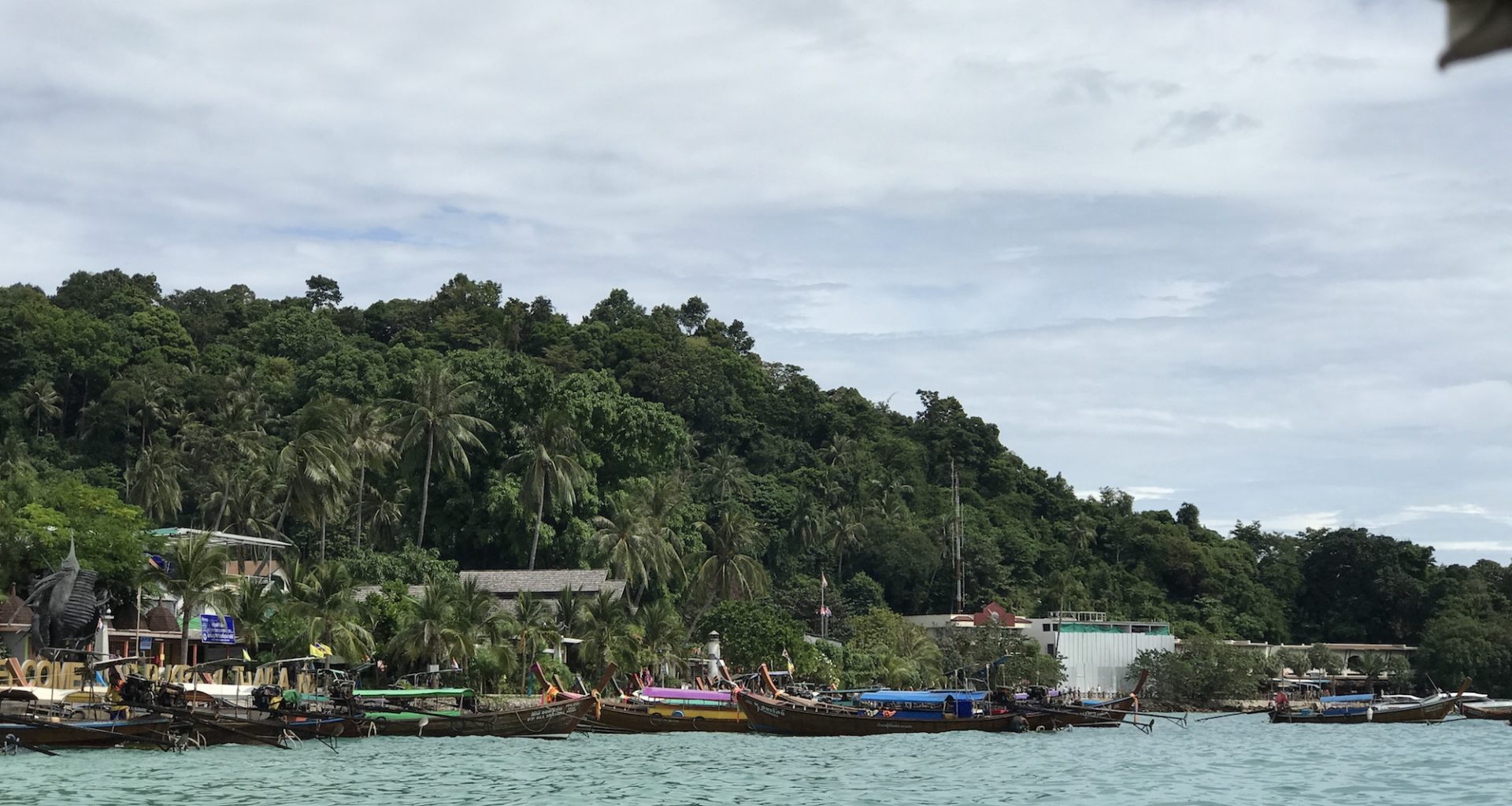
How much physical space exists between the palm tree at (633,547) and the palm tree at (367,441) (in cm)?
1135

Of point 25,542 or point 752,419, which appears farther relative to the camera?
point 752,419

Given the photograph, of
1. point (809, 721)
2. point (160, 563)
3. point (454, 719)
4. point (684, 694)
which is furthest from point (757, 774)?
point (160, 563)

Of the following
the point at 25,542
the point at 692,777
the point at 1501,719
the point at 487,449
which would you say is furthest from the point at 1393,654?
the point at 25,542

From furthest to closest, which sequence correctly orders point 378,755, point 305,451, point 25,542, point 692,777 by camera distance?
point 305,451, point 25,542, point 378,755, point 692,777

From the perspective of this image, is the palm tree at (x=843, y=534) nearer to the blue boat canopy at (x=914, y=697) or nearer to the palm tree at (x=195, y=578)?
the blue boat canopy at (x=914, y=697)

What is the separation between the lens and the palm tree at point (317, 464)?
64.8 m

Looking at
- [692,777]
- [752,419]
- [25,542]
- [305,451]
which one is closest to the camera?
[692,777]

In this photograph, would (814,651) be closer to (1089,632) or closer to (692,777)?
(1089,632)

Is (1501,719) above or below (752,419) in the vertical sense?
below

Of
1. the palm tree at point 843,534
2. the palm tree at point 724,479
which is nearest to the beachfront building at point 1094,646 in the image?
the palm tree at point 843,534

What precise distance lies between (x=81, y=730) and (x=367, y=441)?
39.7m

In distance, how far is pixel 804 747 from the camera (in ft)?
149

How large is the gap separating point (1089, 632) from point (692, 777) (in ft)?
198

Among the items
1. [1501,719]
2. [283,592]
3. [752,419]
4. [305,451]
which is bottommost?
[1501,719]
